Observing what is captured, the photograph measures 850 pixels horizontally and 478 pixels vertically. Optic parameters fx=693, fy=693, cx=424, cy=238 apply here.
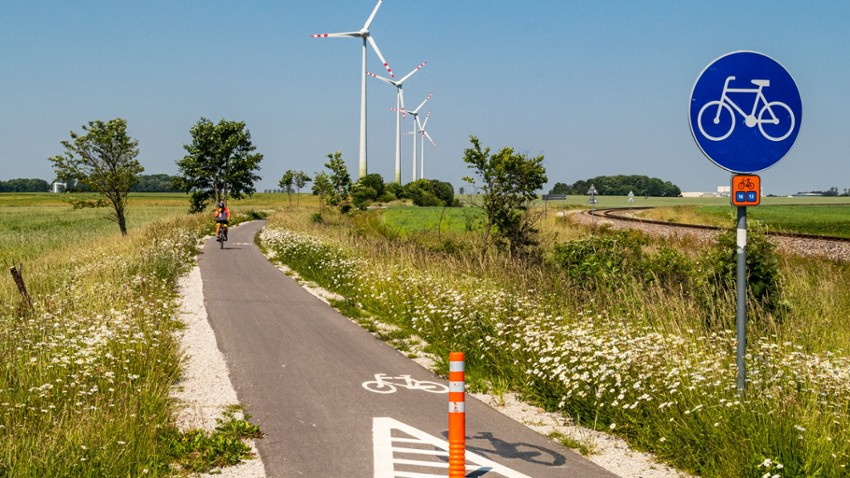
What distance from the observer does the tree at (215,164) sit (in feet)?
205

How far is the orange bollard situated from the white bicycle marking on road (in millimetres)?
728

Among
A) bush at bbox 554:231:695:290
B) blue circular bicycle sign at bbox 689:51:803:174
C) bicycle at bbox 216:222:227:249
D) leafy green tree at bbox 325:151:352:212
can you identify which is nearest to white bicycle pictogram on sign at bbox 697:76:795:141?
blue circular bicycle sign at bbox 689:51:803:174

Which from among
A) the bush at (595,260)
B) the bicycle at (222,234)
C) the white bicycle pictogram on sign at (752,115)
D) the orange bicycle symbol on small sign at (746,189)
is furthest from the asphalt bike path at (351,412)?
the bicycle at (222,234)

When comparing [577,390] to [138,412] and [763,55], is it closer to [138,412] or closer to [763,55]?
[763,55]

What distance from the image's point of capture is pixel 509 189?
2112 centimetres

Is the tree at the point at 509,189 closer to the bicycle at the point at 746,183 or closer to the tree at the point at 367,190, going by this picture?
the bicycle at the point at 746,183

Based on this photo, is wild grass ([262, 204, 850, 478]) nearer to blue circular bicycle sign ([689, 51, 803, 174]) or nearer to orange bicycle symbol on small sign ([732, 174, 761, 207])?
orange bicycle symbol on small sign ([732, 174, 761, 207])

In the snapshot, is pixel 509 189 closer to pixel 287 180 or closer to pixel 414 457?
pixel 414 457

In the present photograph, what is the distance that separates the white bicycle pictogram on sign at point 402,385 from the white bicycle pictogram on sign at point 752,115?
14.9 ft

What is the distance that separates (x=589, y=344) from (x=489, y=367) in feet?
6.52

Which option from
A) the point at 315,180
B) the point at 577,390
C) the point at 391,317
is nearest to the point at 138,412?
the point at 577,390

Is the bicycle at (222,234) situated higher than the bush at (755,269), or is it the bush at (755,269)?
the bush at (755,269)

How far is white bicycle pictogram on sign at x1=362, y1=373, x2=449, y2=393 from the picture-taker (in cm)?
864

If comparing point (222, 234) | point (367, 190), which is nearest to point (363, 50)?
point (367, 190)
